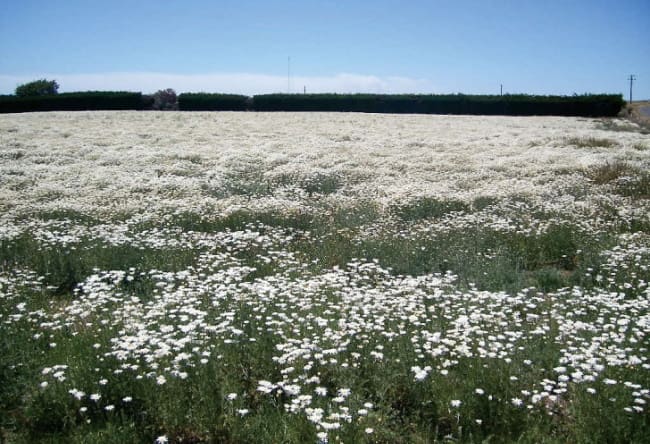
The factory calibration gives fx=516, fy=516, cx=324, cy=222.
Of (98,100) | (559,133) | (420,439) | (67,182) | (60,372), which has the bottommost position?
(420,439)

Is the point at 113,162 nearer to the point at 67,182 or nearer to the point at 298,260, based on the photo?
the point at 67,182

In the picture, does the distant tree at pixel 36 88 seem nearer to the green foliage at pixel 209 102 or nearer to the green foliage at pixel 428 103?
the green foliage at pixel 209 102

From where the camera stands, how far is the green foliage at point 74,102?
4219cm

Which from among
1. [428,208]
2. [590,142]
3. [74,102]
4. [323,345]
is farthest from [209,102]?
[323,345]

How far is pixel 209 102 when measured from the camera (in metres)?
45.1

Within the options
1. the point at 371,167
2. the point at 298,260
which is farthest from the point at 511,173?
the point at 298,260

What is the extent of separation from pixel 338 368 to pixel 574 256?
5924mm

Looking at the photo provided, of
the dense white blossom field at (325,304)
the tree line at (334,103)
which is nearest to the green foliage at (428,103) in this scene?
the tree line at (334,103)

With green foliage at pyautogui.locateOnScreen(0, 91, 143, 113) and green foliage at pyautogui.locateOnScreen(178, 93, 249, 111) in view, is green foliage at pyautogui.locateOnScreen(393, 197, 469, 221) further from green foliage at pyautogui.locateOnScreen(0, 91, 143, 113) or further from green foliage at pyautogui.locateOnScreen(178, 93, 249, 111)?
green foliage at pyautogui.locateOnScreen(0, 91, 143, 113)

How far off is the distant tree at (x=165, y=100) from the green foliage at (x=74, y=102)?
6.44 feet

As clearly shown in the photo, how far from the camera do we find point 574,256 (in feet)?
29.6

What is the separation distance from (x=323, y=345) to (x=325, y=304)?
1130 millimetres

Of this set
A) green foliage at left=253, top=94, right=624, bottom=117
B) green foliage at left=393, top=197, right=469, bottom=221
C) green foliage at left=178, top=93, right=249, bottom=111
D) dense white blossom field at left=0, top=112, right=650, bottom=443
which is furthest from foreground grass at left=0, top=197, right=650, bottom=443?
green foliage at left=178, top=93, right=249, bottom=111

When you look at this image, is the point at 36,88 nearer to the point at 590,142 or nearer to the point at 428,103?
the point at 428,103
